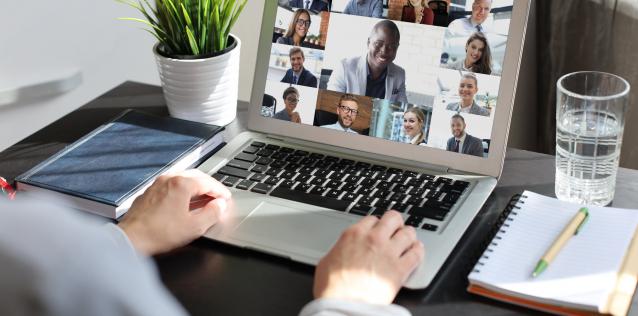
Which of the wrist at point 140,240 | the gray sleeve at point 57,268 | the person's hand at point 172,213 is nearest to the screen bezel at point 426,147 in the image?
the person's hand at point 172,213

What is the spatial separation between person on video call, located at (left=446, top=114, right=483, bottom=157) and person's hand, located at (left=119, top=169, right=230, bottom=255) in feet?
1.18

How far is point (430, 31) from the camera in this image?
1403 millimetres

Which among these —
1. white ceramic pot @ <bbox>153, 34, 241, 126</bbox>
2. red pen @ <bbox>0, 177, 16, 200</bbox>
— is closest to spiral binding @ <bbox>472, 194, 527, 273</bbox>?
white ceramic pot @ <bbox>153, 34, 241, 126</bbox>

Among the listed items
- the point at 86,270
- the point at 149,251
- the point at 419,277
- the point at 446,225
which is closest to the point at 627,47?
the point at 446,225

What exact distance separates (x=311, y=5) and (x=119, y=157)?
1.31ft

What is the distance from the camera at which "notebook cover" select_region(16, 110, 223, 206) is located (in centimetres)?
135

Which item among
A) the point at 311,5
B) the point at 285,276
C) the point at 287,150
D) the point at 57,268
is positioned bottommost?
the point at 285,276

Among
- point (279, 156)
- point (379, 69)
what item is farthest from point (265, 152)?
point (379, 69)

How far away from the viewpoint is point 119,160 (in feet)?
4.73

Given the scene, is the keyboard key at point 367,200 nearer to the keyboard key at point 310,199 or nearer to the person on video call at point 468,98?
the keyboard key at point 310,199

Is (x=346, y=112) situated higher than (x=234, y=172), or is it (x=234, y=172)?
(x=346, y=112)

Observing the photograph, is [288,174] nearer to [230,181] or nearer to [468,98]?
[230,181]

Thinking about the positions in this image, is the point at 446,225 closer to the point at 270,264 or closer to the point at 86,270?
the point at 270,264

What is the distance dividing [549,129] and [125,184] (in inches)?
50.1
